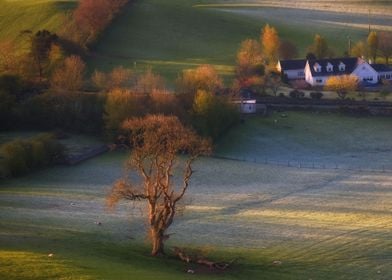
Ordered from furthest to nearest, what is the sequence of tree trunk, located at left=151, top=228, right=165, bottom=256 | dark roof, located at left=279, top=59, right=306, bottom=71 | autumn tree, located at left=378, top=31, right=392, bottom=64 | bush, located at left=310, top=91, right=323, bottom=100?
autumn tree, located at left=378, top=31, right=392, bottom=64, dark roof, located at left=279, top=59, right=306, bottom=71, bush, located at left=310, top=91, right=323, bottom=100, tree trunk, located at left=151, top=228, right=165, bottom=256

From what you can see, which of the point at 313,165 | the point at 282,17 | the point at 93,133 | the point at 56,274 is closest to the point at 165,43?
the point at 282,17

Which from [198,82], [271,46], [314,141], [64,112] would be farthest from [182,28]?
[314,141]

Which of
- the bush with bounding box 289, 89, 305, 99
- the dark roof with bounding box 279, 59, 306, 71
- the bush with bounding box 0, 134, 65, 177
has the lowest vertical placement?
the bush with bounding box 0, 134, 65, 177

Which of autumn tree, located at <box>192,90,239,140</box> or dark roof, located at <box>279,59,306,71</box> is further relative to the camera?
dark roof, located at <box>279,59,306,71</box>

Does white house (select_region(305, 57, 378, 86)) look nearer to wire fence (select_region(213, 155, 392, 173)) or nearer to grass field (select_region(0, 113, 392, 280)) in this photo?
wire fence (select_region(213, 155, 392, 173))

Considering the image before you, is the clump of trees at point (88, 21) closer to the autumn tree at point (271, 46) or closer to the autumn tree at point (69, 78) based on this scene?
the autumn tree at point (69, 78)

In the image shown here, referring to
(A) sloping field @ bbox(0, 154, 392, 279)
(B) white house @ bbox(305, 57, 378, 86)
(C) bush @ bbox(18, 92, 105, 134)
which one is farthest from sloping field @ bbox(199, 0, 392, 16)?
(A) sloping field @ bbox(0, 154, 392, 279)

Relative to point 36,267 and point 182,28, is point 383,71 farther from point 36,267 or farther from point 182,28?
point 36,267
